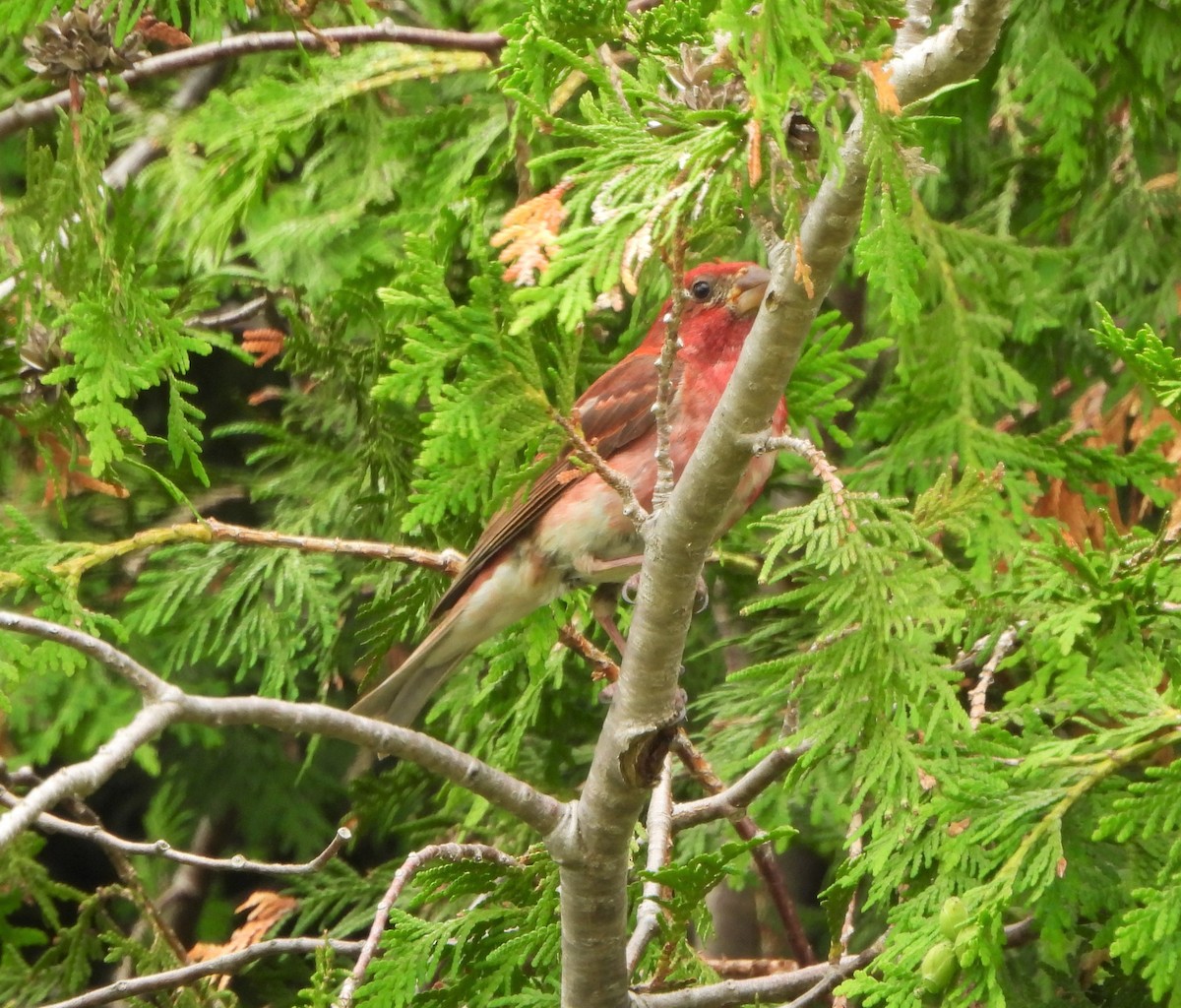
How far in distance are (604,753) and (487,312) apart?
80 cm

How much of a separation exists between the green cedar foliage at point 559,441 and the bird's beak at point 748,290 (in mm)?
174

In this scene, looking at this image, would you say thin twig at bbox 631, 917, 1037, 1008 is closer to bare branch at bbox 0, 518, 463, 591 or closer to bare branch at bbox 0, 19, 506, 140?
bare branch at bbox 0, 518, 463, 591

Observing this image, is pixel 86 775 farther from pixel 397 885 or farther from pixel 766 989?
pixel 766 989

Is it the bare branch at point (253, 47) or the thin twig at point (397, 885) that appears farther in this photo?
the bare branch at point (253, 47)

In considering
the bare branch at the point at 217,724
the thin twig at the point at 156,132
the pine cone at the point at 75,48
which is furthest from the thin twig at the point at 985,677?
the thin twig at the point at 156,132

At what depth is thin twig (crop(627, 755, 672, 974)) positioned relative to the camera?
304 centimetres

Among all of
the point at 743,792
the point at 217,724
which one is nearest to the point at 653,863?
the point at 743,792

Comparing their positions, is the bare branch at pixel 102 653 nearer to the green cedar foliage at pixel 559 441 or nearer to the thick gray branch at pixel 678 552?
the green cedar foliage at pixel 559 441

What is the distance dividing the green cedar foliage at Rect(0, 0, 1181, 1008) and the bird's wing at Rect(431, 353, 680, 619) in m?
0.11

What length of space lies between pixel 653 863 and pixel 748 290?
1.58 meters

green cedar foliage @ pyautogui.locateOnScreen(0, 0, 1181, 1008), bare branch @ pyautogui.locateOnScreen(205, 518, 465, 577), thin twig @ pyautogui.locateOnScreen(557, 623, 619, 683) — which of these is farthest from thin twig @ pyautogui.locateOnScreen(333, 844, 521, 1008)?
bare branch @ pyautogui.locateOnScreen(205, 518, 465, 577)

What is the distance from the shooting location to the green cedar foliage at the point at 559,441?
99.4 inches

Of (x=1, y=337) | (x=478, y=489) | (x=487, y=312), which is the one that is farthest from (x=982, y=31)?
(x=1, y=337)

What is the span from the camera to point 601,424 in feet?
12.8
